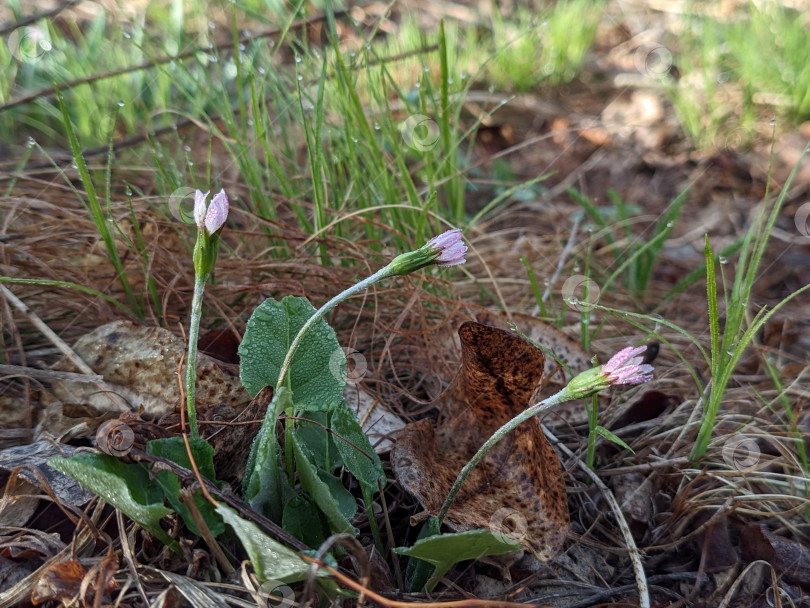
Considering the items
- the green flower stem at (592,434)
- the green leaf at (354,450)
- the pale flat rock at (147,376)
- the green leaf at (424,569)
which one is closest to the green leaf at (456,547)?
the green leaf at (424,569)

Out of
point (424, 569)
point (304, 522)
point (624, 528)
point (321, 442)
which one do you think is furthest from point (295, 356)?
point (624, 528)

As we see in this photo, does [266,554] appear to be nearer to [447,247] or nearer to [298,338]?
[298,338]

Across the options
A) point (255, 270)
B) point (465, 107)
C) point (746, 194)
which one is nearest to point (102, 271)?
point (255, 270)

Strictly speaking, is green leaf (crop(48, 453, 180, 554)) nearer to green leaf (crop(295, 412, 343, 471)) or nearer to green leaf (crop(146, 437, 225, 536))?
green leaf (crop(146, 437, 225, 536))

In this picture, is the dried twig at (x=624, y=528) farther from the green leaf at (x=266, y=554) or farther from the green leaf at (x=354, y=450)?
the green leaf at (x=266, y=554)

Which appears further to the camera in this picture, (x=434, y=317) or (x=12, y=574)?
(x=434, y=317)

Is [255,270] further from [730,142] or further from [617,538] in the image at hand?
[730,142]

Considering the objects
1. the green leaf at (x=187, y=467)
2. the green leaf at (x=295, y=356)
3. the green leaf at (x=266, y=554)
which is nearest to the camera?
the green leaf at (x=266, y=554)
